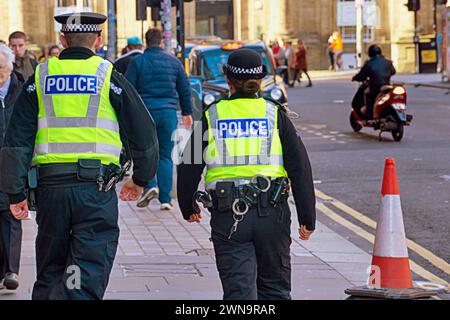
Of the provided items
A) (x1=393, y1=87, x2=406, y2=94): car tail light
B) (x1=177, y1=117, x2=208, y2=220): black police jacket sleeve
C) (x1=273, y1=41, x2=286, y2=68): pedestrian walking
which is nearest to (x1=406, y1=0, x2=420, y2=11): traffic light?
(x1=273, y1=41, x2=286, y2=68): pedestrian walking

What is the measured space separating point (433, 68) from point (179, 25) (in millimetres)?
28845

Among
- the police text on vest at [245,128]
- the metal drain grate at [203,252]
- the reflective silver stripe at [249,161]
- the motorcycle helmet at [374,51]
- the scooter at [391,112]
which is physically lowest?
the metal drain grate at [203,252]

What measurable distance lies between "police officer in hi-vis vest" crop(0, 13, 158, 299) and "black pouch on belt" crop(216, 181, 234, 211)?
0.40m

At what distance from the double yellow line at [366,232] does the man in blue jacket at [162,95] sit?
1.72 metres

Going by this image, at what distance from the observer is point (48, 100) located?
268 inches

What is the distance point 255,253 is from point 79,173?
1.01 m

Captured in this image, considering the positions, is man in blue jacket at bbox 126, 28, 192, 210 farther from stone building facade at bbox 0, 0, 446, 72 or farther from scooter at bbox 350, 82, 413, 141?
stone building facade at bbox 0, 0, 446, 72

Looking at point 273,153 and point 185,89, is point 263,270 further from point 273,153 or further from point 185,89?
point 185,89

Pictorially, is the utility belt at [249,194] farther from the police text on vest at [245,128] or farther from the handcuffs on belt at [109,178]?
the handcuffs on belt at [109,178]

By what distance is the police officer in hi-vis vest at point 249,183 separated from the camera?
6727 millimetres

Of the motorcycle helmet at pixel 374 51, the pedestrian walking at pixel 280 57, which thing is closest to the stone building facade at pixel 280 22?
the pedestrian walking at pixel 280 57

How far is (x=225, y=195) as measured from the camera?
6.77 m

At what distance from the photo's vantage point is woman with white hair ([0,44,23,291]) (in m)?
8.92
